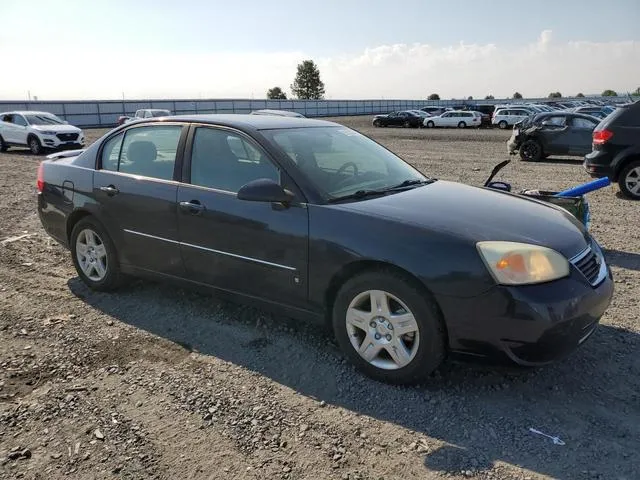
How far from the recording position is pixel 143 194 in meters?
4.56

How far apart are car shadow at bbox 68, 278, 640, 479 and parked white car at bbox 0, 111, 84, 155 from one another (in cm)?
1769

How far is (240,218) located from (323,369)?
→ 120 centimetres

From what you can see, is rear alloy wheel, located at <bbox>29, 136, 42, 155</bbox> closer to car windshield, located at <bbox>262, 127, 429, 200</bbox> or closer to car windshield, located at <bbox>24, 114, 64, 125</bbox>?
car windshield, located at <bbox>24, 114, 64, 125</bbox>

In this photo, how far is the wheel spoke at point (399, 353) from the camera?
3.37 meters

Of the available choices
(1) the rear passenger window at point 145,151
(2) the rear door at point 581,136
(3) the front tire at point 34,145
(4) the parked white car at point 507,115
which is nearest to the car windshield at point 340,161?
(1) the rear passenger window at point 145,151

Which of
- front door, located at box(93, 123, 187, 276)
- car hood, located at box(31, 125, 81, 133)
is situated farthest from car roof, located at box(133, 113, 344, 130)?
car hood, located at box(31, 125, 81, 133)

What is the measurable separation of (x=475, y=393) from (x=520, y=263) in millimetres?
884

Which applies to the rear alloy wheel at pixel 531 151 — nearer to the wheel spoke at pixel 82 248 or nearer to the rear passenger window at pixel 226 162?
the rear passenger window at pixel 226 162

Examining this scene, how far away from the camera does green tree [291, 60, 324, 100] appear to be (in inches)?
4141

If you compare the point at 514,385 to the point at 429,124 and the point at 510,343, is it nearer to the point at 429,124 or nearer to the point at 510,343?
the point at 510,343

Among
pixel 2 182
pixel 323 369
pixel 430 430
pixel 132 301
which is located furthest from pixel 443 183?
pixel 2 182

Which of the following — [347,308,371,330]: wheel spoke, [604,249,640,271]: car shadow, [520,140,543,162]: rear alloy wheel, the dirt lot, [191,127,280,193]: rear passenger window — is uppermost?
[191,127,280,193]: rear passenger window

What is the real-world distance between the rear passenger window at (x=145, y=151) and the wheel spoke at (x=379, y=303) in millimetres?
2026

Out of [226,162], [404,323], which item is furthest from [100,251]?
[404,323]
